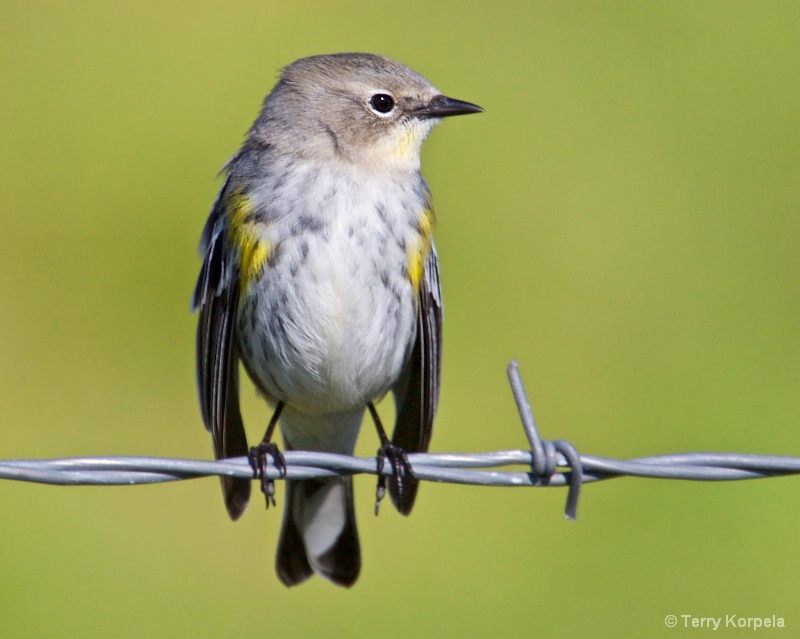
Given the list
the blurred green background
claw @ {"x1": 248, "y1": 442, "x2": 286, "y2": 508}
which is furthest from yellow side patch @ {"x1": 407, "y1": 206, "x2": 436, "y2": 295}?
claw @ {"x1": 248, "y1": 442, "x2": 286, "y2": 508}

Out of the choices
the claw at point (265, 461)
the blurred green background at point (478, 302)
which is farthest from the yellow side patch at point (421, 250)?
the claw at point (265, 461)

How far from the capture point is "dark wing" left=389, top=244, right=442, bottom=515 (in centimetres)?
452

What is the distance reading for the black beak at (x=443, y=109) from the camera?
472 cm

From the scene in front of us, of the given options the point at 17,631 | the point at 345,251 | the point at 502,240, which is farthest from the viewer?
the point at 502,240

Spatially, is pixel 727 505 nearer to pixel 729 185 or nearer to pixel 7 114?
pixel 729 185

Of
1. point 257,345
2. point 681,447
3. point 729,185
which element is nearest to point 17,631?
point 257,345

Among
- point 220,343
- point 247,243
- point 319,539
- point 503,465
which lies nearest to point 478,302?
point 319,539

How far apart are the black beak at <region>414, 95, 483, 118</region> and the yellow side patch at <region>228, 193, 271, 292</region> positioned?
2.94 ft

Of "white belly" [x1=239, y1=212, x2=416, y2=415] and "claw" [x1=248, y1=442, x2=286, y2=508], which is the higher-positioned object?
"white belly" [x1=239, y1=212, x2=416, y2=415]

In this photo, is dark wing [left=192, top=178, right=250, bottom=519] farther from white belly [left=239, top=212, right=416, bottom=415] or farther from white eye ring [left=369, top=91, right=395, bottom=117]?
white eye ring [left=369, top=91, right=395, bottom=117]

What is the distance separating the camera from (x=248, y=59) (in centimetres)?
859

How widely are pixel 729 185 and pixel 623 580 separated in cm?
329

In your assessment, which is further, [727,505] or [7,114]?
[7,114]

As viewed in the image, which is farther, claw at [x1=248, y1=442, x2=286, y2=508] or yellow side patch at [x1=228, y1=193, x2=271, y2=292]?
yellow side patch at [x1=228, y1=193, x2=271, y2=292]
